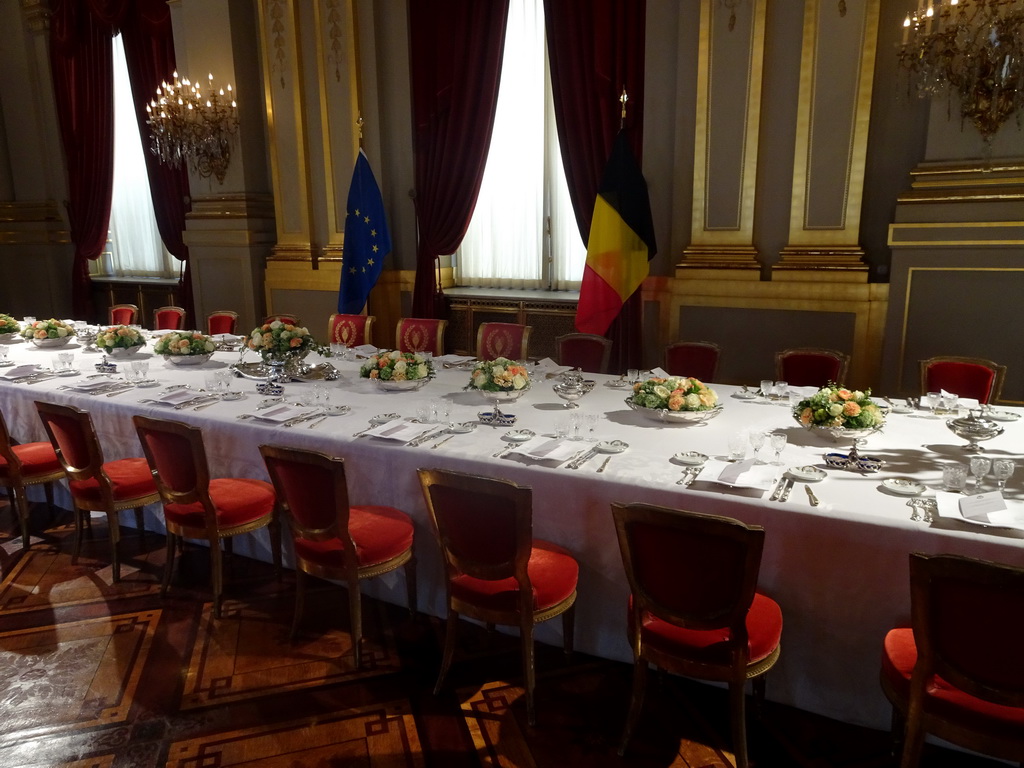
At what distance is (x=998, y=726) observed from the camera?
183 cm

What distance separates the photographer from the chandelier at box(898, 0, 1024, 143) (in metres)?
3.85

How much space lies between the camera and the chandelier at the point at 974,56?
3848 mm

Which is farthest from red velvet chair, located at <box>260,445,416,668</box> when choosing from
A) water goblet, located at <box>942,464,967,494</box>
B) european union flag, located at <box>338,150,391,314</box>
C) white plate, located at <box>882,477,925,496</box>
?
european union flag, located at <box>338,150,391,314</box>

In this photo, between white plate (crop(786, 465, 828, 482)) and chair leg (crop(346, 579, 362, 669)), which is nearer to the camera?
white plate (crop(786, 465, 828, 482))

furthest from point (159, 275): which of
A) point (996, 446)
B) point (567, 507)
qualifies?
point (996, 446)

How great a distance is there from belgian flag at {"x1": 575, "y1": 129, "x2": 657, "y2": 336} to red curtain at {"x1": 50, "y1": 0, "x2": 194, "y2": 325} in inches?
213

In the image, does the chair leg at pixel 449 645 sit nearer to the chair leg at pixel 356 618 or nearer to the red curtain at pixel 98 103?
the chair leg at pixel 356 618

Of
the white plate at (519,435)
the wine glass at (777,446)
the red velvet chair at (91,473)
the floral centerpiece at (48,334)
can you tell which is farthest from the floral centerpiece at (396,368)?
the floral centerpiece at (48,334)

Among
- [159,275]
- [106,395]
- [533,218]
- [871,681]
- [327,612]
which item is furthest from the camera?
[159,275]

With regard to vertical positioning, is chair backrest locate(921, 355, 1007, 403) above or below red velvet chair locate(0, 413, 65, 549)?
above

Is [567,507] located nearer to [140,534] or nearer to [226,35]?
[140,534]

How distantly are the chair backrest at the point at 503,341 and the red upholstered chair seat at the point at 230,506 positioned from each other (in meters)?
1.96

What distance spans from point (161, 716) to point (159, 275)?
844 cm

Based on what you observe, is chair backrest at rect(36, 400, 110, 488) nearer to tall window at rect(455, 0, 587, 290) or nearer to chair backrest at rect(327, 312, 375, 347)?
chair backrest at rect(327, 312, 375, 347)
